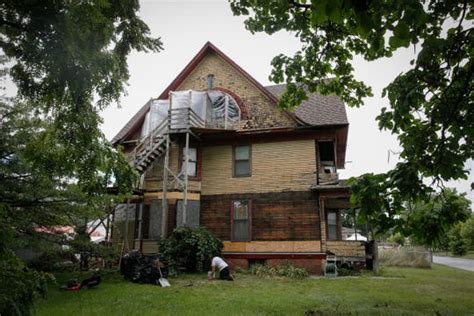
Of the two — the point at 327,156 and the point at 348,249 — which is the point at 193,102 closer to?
the point at 327,156

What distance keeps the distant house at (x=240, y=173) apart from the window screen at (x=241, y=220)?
5cm

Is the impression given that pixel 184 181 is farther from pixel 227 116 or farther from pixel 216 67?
pixel 216 67

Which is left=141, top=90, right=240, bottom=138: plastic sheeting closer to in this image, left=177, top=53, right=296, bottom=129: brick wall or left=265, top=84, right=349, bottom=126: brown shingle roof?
left=177, top=53, right=296, bottom=129: brick wall

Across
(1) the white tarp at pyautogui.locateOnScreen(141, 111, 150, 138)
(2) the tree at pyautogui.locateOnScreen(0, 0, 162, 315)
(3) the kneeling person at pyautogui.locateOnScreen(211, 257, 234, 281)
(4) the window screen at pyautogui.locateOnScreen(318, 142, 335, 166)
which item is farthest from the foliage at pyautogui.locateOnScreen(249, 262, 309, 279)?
(2) the tree at pyautogui.locateOnScreen(0, 0, 162, 315)

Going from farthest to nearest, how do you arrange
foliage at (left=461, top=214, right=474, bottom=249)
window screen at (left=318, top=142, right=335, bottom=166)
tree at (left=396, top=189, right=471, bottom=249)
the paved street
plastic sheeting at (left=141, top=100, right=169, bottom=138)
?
foliage at (left=461, top=214, right=474, bottom=249) → the paved street → plastic sheeting at (left=141, top=100, right=169, bottom=138) → window screen at (left=318, top=142, right=335, bottom=166) → tree at (left=396, top=189, right=471, bottom=249)

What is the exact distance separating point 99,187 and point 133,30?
9.63 ft

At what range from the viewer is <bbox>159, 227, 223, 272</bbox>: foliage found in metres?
14.2

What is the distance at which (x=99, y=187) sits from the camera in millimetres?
6375

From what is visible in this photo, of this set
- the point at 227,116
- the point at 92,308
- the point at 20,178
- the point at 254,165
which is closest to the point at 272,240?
the point at 254,165

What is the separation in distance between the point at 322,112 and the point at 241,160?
16.3ft

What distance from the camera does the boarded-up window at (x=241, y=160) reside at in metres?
17.7

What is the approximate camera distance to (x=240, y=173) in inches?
695

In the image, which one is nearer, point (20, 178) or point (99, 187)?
point (99, 187)

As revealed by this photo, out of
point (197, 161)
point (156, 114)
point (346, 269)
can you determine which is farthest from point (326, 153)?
point (156, 114)
